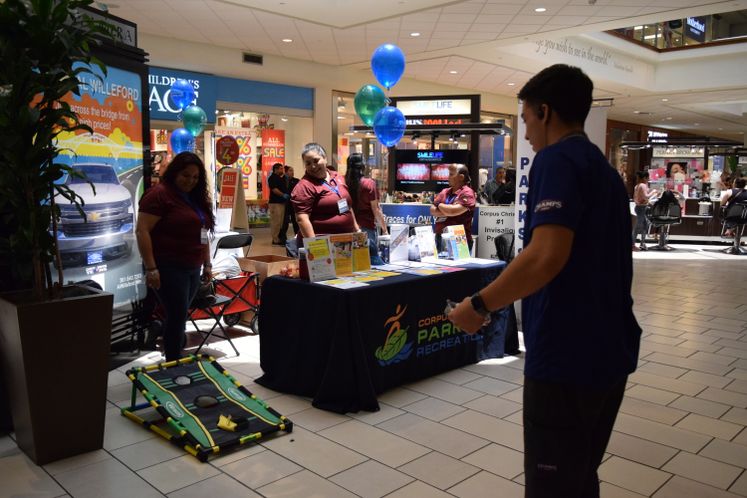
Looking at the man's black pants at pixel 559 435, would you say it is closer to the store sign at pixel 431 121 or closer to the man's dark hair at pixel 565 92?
the man's dark hair at pixel 565 92

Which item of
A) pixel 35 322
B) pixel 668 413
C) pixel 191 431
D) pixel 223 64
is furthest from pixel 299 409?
pixel 223 64

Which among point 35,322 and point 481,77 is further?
point 481,77

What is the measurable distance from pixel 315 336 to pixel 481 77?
11.5 metres

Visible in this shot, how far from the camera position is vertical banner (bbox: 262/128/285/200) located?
45.6 feet

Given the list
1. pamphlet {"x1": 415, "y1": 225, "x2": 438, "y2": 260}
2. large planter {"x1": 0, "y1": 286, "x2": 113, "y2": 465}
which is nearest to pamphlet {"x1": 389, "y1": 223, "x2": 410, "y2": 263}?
pamphlet {"x1": 415, "y1": 225, "x2": 438, "y2": 260}

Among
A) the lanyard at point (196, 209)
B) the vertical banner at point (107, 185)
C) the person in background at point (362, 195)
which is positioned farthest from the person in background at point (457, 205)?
the vertical banner at point (107, 185)

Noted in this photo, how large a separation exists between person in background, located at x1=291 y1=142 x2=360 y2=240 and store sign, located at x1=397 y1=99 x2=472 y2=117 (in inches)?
248

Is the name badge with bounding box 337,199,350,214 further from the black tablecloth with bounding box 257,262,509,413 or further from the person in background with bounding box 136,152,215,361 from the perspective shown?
the person in background with bounding box 136,152,215,361

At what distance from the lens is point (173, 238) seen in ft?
12.6

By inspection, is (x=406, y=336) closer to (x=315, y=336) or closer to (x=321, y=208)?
(x=315, y=336)

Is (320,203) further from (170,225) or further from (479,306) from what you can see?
(479,306)

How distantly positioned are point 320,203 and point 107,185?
1508mm

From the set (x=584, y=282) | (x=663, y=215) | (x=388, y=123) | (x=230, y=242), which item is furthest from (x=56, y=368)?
(x=663, y=215)

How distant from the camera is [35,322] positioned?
2752 millimetres
